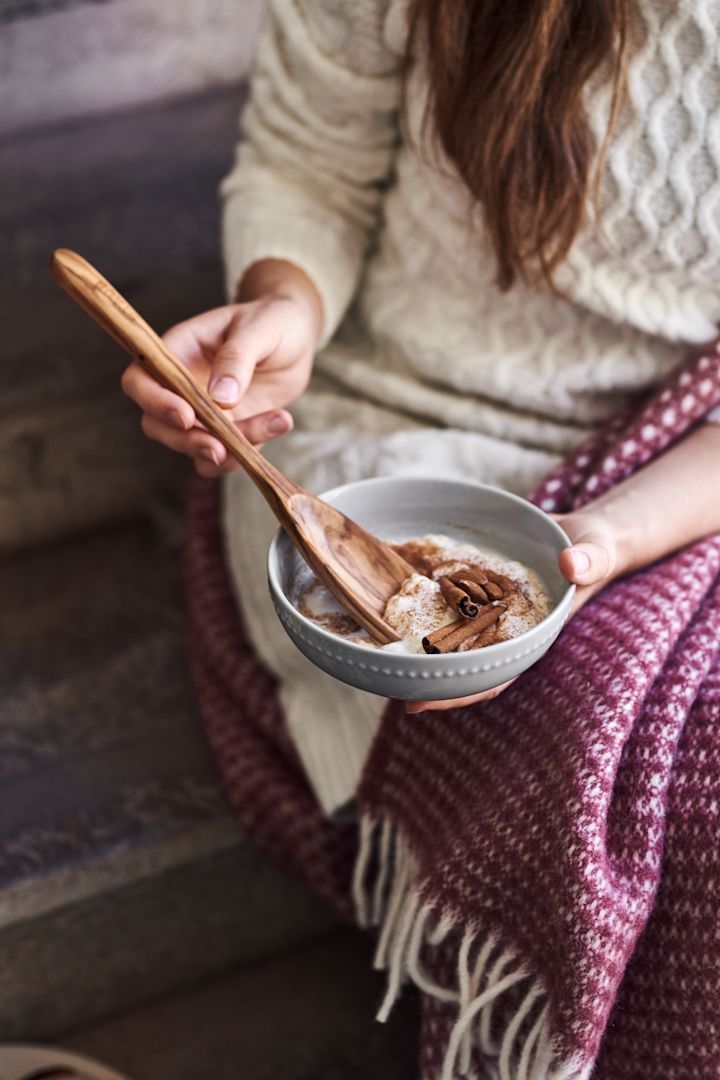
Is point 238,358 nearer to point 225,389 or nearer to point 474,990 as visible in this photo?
point 225,389

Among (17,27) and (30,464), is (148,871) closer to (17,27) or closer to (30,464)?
(30,464)

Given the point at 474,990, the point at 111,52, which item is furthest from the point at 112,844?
the point at 111,52

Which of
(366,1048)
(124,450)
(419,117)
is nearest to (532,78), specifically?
(419,117)

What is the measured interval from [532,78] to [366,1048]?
914mm

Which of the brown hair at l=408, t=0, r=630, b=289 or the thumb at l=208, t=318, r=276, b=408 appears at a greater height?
the brown hair at l=408, t=0, r=630, b=289

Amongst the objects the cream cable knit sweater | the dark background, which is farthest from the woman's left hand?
the dark background

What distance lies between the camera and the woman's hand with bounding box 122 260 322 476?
0.67 m

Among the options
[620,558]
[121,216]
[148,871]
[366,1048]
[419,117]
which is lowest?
[366,1048]

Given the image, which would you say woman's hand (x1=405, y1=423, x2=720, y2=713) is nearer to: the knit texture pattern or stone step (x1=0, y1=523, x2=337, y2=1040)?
the knit texture pattern

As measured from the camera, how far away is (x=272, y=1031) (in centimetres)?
107

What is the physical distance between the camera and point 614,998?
649 mm

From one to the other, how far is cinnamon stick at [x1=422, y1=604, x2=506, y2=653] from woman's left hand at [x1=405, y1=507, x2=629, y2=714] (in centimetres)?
4

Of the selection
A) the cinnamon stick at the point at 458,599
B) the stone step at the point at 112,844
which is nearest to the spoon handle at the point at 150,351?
the cinnamon stick at the point at 458,599

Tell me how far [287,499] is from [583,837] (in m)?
0.27
